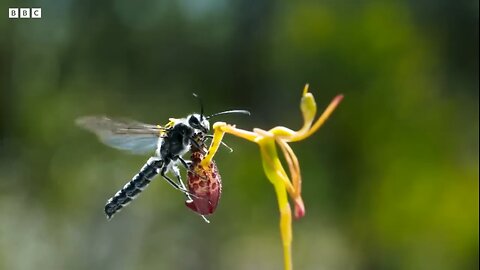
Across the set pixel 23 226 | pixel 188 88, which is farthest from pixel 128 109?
pixel 23 226

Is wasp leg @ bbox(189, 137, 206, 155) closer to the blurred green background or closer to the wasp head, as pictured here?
the wasp head

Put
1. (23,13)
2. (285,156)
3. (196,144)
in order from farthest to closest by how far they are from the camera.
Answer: (23,13), (196,144), (285,156)

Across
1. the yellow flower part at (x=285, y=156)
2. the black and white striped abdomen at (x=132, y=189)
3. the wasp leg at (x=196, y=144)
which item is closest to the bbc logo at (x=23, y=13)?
the black and white striped abdomen at (x=132, y=189)

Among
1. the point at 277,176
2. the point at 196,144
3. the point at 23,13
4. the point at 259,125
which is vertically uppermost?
the point at 23,13

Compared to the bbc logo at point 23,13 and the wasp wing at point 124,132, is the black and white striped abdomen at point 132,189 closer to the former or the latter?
the wasp wing at point 124,132

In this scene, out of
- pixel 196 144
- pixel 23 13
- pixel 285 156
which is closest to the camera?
pixel 285 156

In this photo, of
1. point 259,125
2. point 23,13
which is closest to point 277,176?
point 259,125

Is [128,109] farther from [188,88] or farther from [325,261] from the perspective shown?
[325,261]

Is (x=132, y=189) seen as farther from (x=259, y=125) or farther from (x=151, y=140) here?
(x=259, y=125)

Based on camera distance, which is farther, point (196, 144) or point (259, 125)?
point (259, 125)
